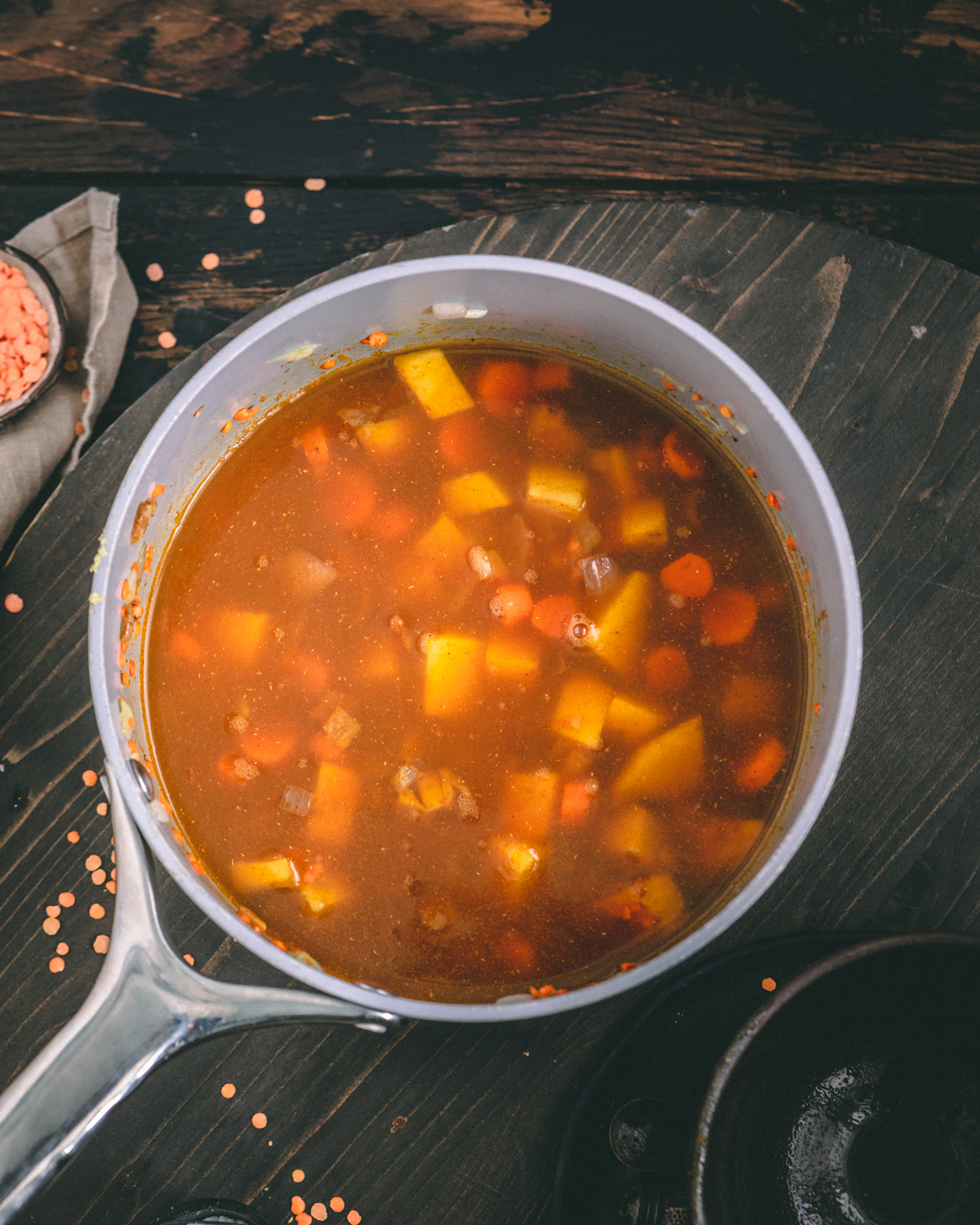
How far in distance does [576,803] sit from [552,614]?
11.8 inches

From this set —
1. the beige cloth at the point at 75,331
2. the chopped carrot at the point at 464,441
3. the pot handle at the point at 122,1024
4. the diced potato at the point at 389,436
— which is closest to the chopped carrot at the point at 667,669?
the chopped carrot at the point at 464,441

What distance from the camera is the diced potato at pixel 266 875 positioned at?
1.32 metres

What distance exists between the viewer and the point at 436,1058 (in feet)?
4.63

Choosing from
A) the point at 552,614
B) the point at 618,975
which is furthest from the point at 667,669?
the point at 618,975

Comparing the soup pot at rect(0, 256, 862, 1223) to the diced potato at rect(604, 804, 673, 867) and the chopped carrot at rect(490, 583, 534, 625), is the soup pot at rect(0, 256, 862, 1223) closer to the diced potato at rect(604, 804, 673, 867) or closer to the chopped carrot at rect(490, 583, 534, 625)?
the diced potato at rect(604, 804, 673, 867)

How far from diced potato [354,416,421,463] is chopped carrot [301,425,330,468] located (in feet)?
0.18

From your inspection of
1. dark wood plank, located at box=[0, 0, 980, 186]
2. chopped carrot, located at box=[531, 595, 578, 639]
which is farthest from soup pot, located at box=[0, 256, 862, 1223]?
dark wood plank, located at box=[0, 0, 980, 186]

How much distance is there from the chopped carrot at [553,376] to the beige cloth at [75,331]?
0.82 meters

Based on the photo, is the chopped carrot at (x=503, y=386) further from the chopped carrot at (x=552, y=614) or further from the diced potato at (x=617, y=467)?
the chopped carrot at (x=552, y=614)

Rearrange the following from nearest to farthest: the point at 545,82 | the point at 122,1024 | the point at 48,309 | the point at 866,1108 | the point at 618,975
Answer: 1. the point at 122,1024
2. the point at 618,975
3. the point at 866,1108
4. the point at 48,309
5. the point at 545,82

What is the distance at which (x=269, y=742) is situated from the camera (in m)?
1.33

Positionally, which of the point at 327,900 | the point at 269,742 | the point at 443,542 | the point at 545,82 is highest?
the point at 545,82

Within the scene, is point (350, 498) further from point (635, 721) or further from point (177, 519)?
point (635, 721)

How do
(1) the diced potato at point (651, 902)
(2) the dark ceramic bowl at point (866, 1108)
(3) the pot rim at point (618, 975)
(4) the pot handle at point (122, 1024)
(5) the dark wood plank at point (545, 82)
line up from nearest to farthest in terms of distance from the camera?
(4) the pot handle at point (122, 1024) < (3) the pot rim at point (618, 975) < (2) the dark ceramic bowl at point (866, 1108) < (1) the diced potato at point (651, 902) < (5) the dark wood plank at point (545, 82)
